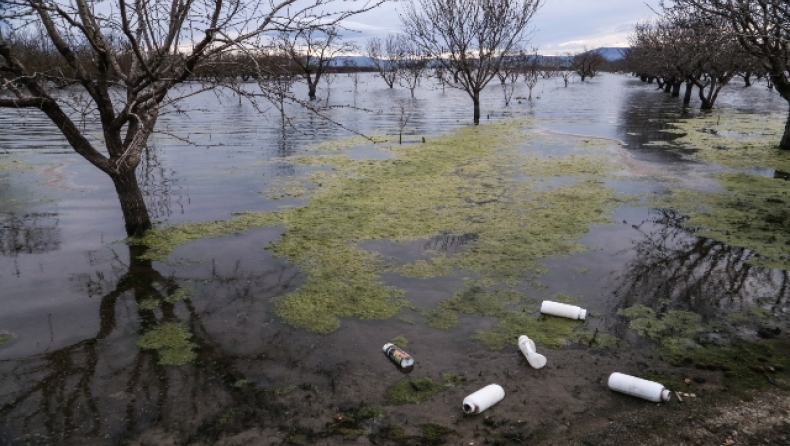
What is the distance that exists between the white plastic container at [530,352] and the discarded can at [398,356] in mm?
852

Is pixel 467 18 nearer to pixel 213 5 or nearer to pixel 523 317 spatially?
pixel 213 5

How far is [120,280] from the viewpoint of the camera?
534 cm

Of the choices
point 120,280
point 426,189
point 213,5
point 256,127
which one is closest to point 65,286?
point 120,280

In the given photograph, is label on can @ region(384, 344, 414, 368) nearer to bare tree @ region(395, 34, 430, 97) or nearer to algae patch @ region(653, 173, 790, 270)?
algae patch @ region(653, 173, 790, 270)

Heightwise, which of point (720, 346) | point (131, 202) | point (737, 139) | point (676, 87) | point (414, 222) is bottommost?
point (720, 346)

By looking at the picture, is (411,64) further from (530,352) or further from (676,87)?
(530,352)

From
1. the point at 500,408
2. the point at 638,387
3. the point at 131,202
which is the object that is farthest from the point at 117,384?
the point at 638,387

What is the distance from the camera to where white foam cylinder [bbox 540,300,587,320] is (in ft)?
14.5

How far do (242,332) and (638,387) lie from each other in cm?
303

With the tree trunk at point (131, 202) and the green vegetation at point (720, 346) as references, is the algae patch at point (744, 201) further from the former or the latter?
the tree trunk at point (131, 202)

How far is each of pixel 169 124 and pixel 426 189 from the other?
47.8 feet

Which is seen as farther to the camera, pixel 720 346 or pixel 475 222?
pixel 475 222

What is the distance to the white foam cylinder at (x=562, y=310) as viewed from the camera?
441 cm

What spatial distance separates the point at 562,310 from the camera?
14.6ft
